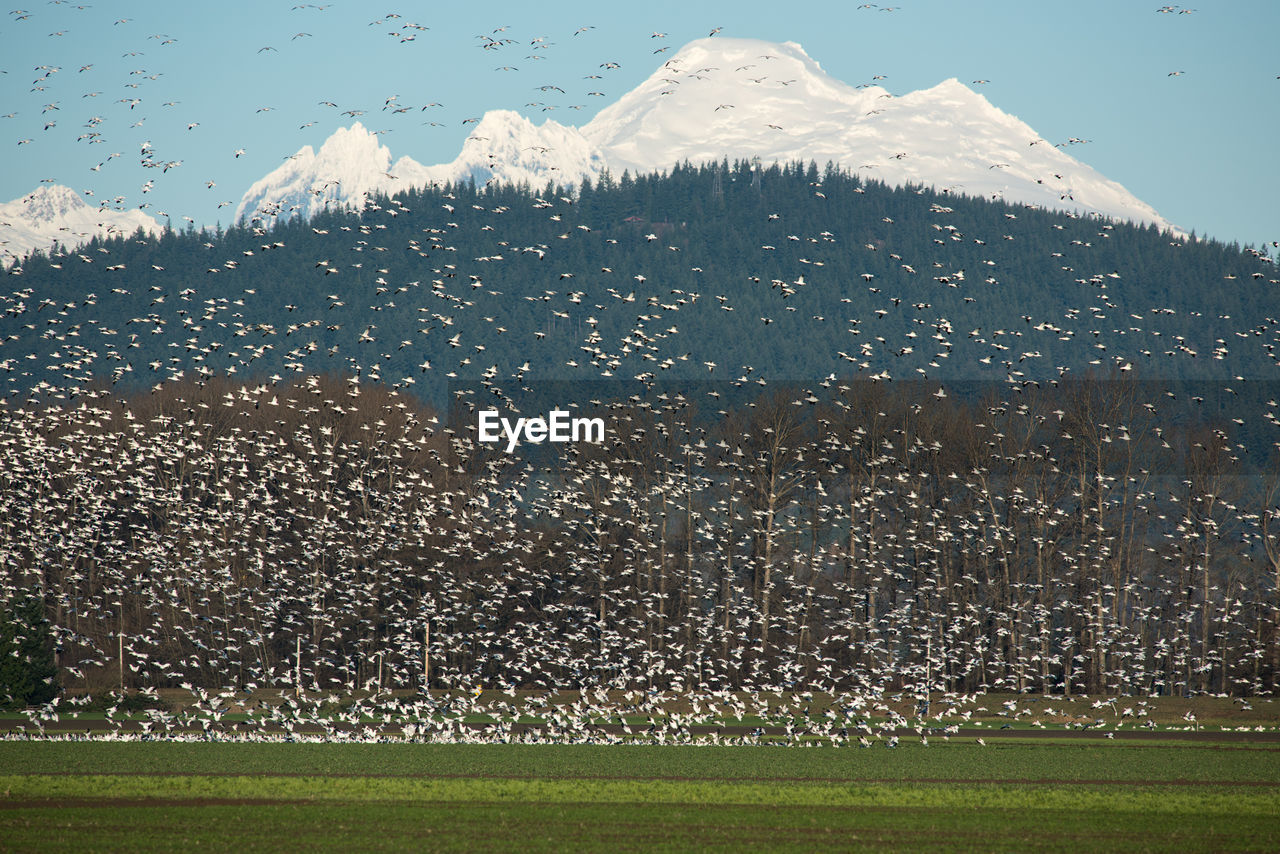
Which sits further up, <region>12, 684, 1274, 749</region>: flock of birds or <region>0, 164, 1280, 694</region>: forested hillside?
<region>0, 164, 1280, 694</region>: forested hillside

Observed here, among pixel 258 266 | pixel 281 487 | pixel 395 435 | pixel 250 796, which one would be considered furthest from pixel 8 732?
pixel 258 266

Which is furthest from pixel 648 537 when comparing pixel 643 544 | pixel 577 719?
pixel 577 719

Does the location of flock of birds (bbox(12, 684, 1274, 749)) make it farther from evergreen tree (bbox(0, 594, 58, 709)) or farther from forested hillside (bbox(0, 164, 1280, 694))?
forested hillside (bbox(0, 164, 1280, 694))

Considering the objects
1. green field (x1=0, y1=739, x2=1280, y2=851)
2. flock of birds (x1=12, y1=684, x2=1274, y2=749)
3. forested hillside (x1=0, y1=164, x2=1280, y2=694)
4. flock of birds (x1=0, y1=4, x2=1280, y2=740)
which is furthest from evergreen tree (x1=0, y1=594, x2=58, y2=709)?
green field (x1=0, y1=739, x2=1280, y2=851)

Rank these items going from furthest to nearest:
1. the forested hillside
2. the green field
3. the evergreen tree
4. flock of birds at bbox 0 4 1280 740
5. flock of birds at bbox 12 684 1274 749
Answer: flock of birds at bbox 0 4 1280 740
the forested hillside
the evergreen tree
flock of birds at bbox 12 684 1274 749
the green field

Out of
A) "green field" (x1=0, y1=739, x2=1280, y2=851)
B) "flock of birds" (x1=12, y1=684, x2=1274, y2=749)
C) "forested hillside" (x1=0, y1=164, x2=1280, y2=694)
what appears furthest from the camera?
"forested hillside" (x1=0, y1=164, x2=1280, y2=694)

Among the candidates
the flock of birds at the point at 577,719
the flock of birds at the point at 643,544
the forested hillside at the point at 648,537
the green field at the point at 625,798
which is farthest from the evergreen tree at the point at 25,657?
the green field at the point at 625,798

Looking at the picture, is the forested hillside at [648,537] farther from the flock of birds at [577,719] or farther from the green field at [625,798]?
the green field at [625,798]
